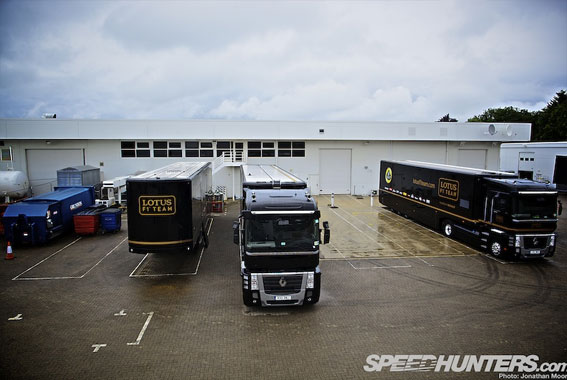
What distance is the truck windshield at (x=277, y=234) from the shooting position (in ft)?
31.2

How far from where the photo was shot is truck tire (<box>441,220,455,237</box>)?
17477 mm

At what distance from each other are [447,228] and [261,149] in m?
17.2

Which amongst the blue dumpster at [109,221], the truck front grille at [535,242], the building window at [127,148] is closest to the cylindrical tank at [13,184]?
the building window at [127,148]

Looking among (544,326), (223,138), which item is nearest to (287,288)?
(544,326)

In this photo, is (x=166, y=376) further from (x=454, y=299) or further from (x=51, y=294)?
(x=454, y=299)

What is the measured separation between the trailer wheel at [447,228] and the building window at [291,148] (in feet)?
50.7

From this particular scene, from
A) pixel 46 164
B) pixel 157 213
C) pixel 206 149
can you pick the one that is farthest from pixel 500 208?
pixel 46 164

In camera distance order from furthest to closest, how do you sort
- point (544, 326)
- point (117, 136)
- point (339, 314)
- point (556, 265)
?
point (117, 136), point (556, 265), point (339, 314), point (544, 326)

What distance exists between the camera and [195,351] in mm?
8148

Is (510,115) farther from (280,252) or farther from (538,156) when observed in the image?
(280,252)

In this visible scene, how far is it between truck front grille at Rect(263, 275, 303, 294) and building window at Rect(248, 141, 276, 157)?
2205 cm

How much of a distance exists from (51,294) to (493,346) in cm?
1203

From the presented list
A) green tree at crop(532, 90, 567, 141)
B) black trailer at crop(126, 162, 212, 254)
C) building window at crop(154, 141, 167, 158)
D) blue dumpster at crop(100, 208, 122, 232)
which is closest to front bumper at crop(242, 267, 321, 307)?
black trailer at crop(126, 162, 212, 254)

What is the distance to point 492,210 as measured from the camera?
1466 centimetres
